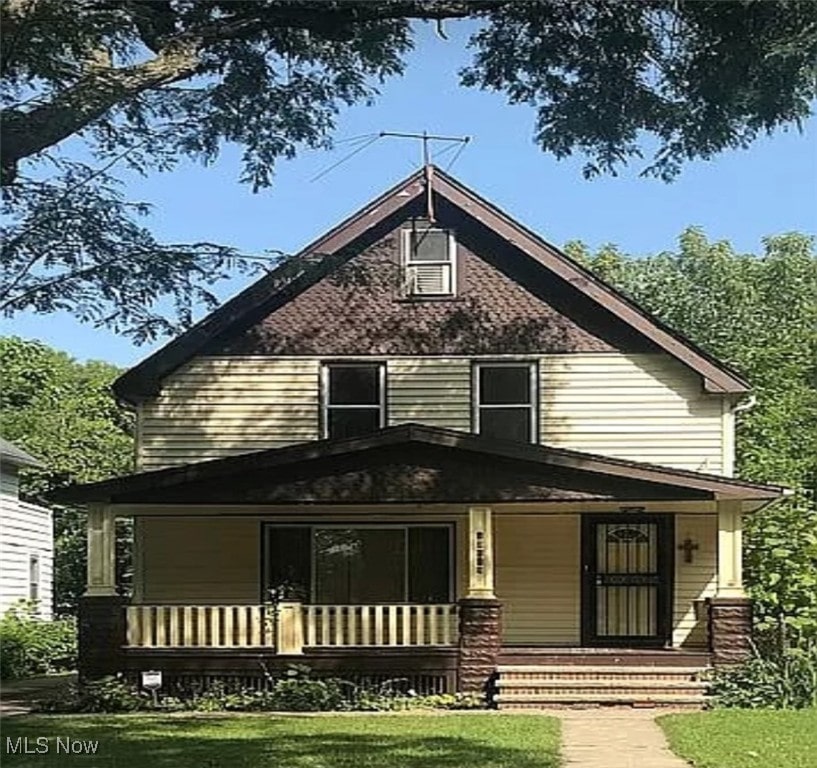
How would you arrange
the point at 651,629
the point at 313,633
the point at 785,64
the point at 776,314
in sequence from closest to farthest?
the point at 785,64, the point at 313,633, the point at 651,629, the point at 776,314

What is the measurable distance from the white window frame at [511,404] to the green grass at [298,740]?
3941mm

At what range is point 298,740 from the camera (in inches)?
416

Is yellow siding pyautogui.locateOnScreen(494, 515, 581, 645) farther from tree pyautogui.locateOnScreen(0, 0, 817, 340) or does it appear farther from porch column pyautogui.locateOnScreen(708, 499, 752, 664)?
tree pyautogui.locateOnScreen(0, 0, 817, 340)

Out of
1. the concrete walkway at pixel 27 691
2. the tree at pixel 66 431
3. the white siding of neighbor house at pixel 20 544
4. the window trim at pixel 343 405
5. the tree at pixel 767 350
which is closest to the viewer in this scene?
the concrete walkway at pixel 27 691

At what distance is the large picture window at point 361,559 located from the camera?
1544 centimetres

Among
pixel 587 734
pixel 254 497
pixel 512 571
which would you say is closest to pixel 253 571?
pixel 254 497

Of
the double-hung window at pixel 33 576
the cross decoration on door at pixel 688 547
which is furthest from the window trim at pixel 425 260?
the double-hung window at pixel 33 576

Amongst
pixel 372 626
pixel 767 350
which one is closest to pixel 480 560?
pixel 372 626

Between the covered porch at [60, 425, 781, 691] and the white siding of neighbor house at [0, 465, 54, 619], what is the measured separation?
592 mm

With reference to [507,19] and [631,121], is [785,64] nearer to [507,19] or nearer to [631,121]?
[631,121]

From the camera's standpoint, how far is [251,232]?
427 inches

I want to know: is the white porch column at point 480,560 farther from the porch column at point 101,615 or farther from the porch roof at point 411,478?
the porch column at point 101,615

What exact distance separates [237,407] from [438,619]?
316 centimetres

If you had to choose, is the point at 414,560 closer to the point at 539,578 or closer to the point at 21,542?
the point at 539,578
